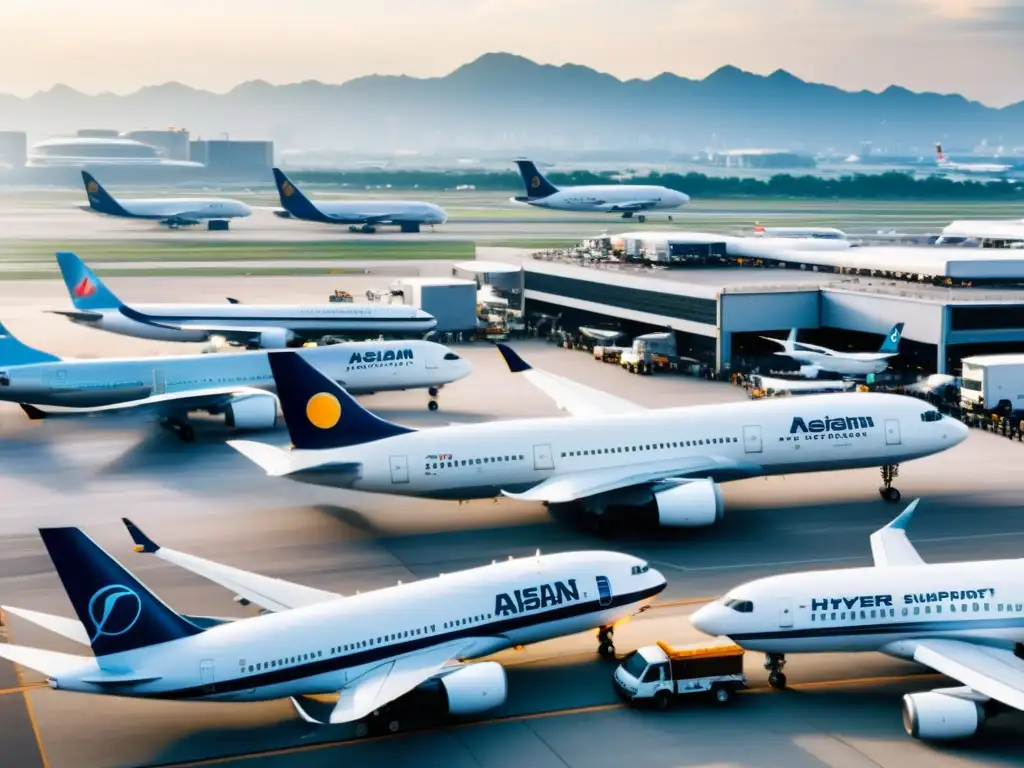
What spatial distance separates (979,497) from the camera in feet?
183

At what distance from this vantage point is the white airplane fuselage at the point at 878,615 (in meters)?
34.0

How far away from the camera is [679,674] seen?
34219 millimetres

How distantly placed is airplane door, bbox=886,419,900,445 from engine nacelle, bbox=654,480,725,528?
8653 mm

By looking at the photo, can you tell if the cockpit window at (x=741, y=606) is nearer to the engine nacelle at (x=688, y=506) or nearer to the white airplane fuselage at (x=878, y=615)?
the white airplane fuselage at (x=878, y=615)

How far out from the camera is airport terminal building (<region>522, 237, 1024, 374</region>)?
3059 inches

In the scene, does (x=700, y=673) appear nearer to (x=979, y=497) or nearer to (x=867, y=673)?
(x=867, y=673)

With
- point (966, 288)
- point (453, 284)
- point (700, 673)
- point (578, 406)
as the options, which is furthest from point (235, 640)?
point (453, 284)

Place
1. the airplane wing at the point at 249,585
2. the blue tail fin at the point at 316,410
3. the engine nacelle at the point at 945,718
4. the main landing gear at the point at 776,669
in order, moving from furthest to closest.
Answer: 1. the blue tail fin at the point at 316,410
2. the airplane wing at the point at 249,585
3. the main landing gear at the point at 776,669
4. the engine nacelle at the point at 945,718

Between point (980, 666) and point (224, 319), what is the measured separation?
6920cm

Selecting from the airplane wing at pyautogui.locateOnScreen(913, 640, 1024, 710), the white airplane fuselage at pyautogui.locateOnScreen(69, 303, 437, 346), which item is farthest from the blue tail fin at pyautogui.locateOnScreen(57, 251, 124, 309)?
the airplane wing at pyautogui.locateOnScreen(913, 640, 1024, 710)

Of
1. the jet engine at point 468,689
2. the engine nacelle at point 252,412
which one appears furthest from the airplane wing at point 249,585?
the engine nacelle at point 252,412

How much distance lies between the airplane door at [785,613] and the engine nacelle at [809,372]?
162 feet

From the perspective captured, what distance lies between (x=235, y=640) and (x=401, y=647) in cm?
399

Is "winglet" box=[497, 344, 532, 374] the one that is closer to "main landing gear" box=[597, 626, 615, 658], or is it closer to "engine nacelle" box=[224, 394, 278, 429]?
"engine nacelle" box=[224, 394, 278, 429]
